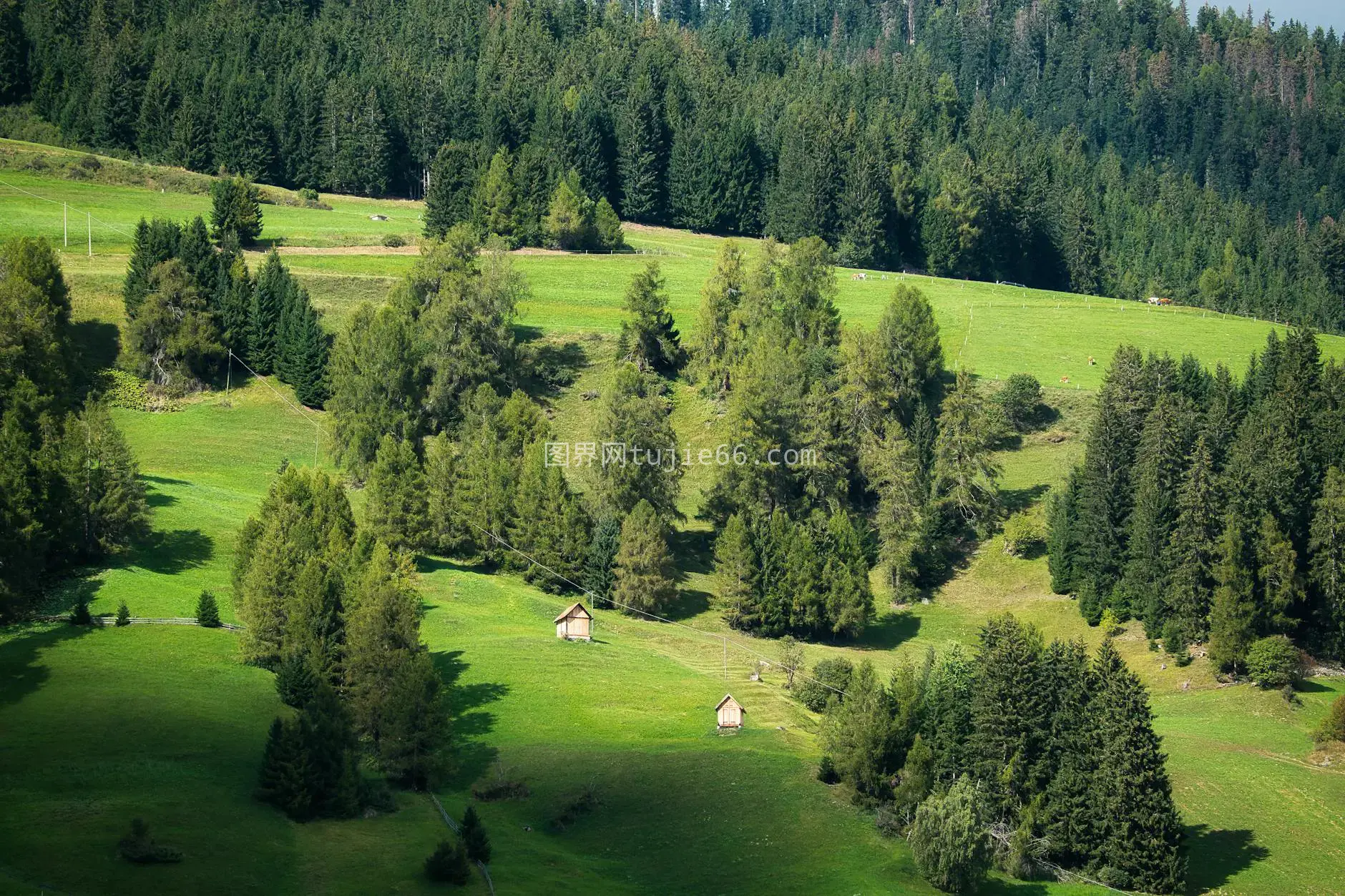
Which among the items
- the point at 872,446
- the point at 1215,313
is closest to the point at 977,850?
the point at 872,446

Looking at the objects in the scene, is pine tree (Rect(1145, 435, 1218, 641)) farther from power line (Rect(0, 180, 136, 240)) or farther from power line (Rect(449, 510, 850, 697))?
power line (Rect(0, 180, 136, 240))

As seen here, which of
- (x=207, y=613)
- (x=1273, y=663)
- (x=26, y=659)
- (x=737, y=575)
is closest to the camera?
(x=26, y=659)

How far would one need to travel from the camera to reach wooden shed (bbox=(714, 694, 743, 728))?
82375mm

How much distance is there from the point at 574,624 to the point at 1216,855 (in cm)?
3923

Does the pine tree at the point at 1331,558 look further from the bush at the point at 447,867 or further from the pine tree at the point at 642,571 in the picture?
the bush at the point at 447,867

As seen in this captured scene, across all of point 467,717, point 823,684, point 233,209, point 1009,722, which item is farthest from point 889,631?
point 233,209

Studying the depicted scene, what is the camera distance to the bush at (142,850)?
5638 centimetres

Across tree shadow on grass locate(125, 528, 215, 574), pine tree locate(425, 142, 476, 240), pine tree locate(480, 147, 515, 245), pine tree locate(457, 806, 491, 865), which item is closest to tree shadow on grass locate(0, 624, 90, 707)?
tree shadow on grass locate(125, 528, 215, 574)

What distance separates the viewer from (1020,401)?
132m

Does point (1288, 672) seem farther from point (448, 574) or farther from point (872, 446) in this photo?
point (448, 574)

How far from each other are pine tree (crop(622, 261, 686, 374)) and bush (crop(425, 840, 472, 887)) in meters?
81.5

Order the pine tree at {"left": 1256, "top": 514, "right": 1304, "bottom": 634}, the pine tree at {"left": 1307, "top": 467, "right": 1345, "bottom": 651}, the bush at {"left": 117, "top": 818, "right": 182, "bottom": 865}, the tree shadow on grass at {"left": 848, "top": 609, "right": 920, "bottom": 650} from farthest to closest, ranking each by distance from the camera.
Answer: the tree shadow on grass at {"left": 848, "top": 609, "right": 920, "bottom": 650} < the pine tree at {"left": 1307, "top": 467, "right": 1345, "bottom": 651} < the pine tree at {"left": 1256, "top": 514, "right": 1304, "bottom": 634} < the bush at {"left": 117, "top": 818, "right": 182, "bottom": 865}

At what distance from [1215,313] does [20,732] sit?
137493 millimetres

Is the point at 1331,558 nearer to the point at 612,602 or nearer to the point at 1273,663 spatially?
the point at 1273,663
